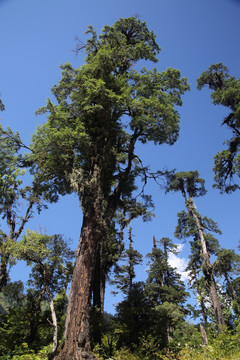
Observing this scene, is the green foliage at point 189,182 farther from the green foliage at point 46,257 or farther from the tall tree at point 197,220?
the green foliage at point 46,257

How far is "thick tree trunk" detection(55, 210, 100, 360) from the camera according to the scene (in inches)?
221

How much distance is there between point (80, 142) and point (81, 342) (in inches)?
265

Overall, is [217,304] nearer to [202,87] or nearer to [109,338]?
[109,338]

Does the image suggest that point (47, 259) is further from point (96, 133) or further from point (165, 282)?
point (165, 282)

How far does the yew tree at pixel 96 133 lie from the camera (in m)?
8.26

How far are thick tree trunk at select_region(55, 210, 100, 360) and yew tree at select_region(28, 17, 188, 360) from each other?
1.3 inches

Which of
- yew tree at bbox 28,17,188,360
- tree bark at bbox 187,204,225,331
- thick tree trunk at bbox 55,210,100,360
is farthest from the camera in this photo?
tree bark at bbox 187,204,225,331

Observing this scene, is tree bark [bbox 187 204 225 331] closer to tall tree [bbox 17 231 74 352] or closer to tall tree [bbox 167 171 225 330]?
tall tree [bbox 167 171 225 330]

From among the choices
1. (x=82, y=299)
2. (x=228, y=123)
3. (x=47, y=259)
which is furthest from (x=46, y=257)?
(x=228, y=123)

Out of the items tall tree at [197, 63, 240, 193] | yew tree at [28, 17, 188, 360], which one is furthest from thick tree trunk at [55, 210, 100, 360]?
tall tree at [197, 63, 240, 193]

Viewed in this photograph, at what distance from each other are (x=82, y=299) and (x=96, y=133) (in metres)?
6.73

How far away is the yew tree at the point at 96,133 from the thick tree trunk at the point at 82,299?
0.11 feet

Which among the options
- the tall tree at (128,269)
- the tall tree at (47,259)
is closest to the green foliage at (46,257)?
the tall tree at (47,259)

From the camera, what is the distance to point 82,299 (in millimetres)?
6473
